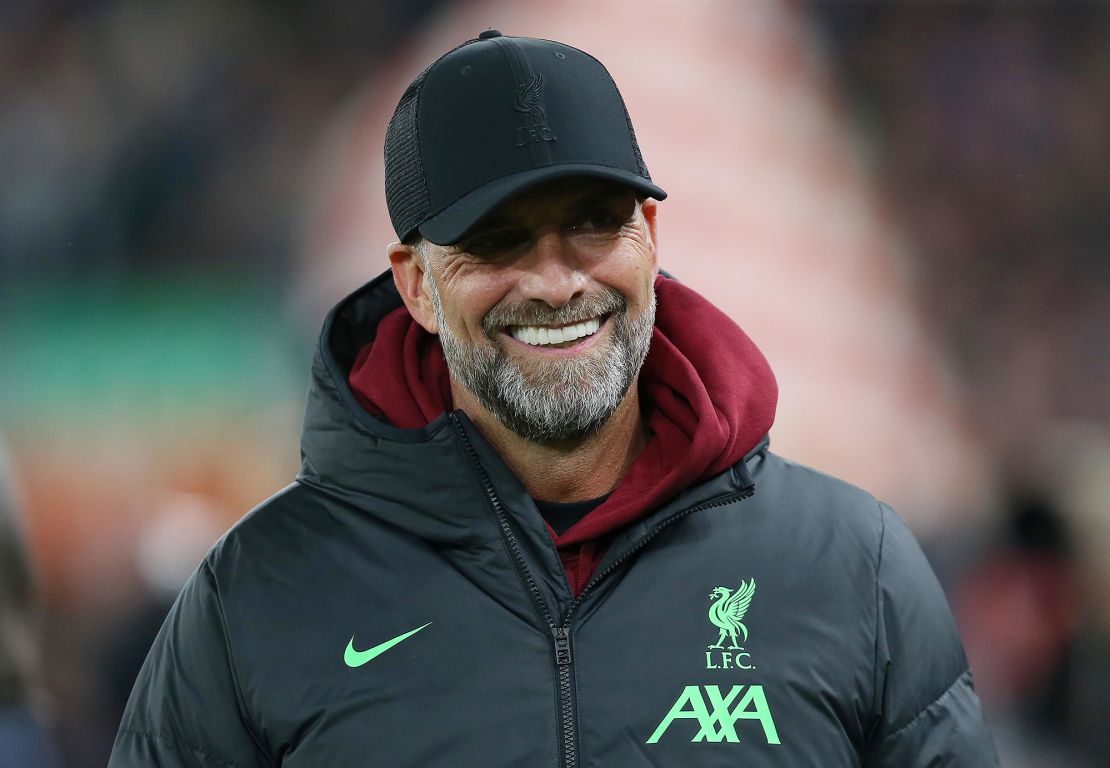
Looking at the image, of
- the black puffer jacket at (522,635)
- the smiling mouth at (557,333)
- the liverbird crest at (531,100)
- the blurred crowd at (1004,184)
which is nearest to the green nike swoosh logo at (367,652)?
the black puffer jacket at (522,635)

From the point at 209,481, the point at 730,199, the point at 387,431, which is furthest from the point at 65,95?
the point at 387,431

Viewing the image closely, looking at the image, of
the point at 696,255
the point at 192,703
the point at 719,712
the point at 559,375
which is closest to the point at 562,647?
the point at 719,712

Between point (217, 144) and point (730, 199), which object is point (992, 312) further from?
point (217, 144)

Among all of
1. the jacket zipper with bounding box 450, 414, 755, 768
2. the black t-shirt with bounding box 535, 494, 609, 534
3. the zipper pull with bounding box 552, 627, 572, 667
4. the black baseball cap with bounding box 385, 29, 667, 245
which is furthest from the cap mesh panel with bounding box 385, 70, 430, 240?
the zipper pull with bounding box 552, 627, 572, 667

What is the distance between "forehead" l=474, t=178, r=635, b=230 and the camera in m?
1.32

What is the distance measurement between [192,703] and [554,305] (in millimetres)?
538

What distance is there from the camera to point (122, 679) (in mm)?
2697

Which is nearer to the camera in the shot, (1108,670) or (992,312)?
(1108,670)

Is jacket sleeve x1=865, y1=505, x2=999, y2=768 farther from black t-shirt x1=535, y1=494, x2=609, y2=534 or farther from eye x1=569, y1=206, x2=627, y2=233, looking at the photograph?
eye x1=569, y1=206, x2=627, y2=233

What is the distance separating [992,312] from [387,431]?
6.55 ft

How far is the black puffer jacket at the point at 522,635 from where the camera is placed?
124 centimetres

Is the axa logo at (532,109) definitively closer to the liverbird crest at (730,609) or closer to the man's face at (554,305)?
the man's face at (554,305)

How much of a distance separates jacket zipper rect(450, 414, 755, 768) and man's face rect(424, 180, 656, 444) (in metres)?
0.08

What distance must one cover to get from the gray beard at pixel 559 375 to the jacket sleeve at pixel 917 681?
33 centimetres
